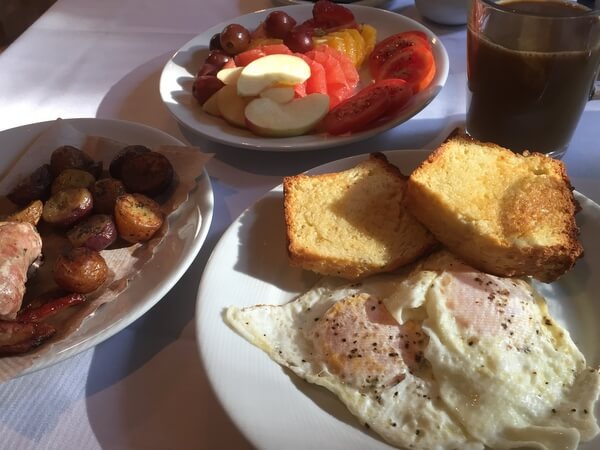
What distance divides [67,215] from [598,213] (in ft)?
4.64

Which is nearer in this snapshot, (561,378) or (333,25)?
(561,378)

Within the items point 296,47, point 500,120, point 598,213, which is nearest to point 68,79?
point 296,47

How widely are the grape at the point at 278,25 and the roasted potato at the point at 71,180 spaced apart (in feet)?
3.57

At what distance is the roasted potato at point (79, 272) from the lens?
1.31 meters

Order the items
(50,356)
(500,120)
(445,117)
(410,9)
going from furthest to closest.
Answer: (410,9)
(445,117)
(500,120)
(50,356)

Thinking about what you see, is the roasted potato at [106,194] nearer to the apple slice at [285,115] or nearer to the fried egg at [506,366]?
the apple slice at [285,115]

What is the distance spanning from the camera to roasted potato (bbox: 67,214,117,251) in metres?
1.44

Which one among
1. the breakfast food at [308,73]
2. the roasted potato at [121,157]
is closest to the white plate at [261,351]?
the breakfast food at [308,73]

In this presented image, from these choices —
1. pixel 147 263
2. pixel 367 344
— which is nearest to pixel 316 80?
pixel 147 263

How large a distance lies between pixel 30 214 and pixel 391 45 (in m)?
1.48

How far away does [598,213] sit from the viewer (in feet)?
4.24

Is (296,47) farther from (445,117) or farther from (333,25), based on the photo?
(445,117)

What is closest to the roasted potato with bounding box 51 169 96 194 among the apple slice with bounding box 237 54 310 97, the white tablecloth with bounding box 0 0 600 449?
the white tablecloth with bounding box 0 0 600 449

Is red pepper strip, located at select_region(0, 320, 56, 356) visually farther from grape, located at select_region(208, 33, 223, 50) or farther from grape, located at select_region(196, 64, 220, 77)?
grape, located at select_region(208, 33, 223, 50)
